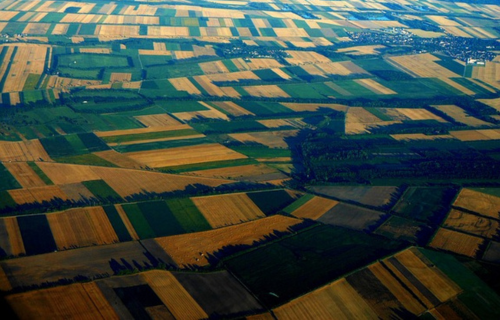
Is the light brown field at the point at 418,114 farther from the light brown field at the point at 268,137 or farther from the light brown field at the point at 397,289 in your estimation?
the light brown field at the point at 397,289

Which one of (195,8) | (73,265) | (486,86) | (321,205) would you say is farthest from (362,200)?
(195,8)

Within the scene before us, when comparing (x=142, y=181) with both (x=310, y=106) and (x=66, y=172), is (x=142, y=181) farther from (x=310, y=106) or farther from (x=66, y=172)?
(x=310, y=106)

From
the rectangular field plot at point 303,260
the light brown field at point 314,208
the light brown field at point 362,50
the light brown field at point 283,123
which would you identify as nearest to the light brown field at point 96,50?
the light brown field at point 283,123

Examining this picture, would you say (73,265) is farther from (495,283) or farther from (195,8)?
(195,8)

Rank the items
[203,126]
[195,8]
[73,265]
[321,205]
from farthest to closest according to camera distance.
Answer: [195,8] → [203,126] → [321,205] → [73,265]

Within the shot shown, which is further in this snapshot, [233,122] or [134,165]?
[233,122]

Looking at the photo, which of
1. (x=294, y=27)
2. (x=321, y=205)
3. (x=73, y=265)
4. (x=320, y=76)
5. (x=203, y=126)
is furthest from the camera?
(x=294, y=27)

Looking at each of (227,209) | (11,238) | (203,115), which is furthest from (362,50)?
(11,238)
